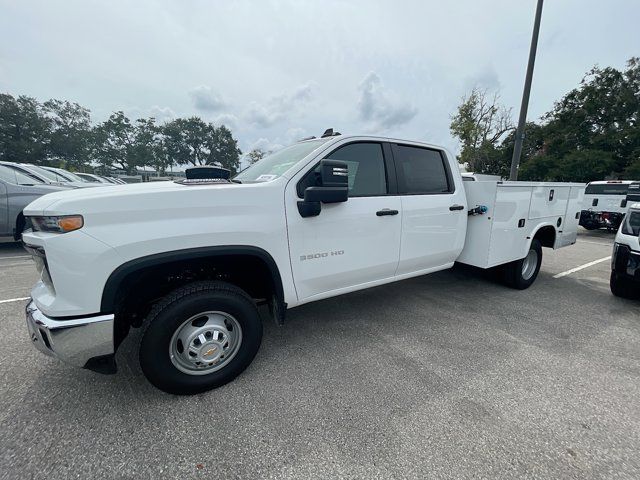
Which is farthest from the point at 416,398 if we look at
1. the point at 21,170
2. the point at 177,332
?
the point at 21,170

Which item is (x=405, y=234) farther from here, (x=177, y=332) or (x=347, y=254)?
(x=177, y=332)

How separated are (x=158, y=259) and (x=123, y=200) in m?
0.42

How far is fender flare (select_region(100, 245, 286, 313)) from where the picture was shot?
188 cm

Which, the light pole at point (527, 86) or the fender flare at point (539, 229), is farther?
the light pole at point (527, 86)

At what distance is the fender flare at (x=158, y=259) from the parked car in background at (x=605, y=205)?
13.2 m

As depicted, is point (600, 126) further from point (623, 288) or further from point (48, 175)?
point (48, 175)

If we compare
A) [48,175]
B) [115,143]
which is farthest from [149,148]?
[48,175]

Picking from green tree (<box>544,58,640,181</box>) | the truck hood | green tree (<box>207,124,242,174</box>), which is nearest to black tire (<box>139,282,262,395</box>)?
the truck hood

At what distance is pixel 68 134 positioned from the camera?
159 ft

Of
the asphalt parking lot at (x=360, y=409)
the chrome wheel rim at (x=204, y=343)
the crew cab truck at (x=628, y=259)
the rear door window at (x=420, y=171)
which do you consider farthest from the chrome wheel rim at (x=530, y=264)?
the chrome wheel rim at (x=204, y=343)

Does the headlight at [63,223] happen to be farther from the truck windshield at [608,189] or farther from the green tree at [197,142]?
the green tree at [197,142]

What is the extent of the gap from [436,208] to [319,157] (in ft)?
5.11

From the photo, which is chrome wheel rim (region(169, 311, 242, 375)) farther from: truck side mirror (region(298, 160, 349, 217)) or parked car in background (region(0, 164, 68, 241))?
parked car in background (region(0, 164, 68, 241))

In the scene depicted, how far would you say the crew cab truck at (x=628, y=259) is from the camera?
394 centimetres
